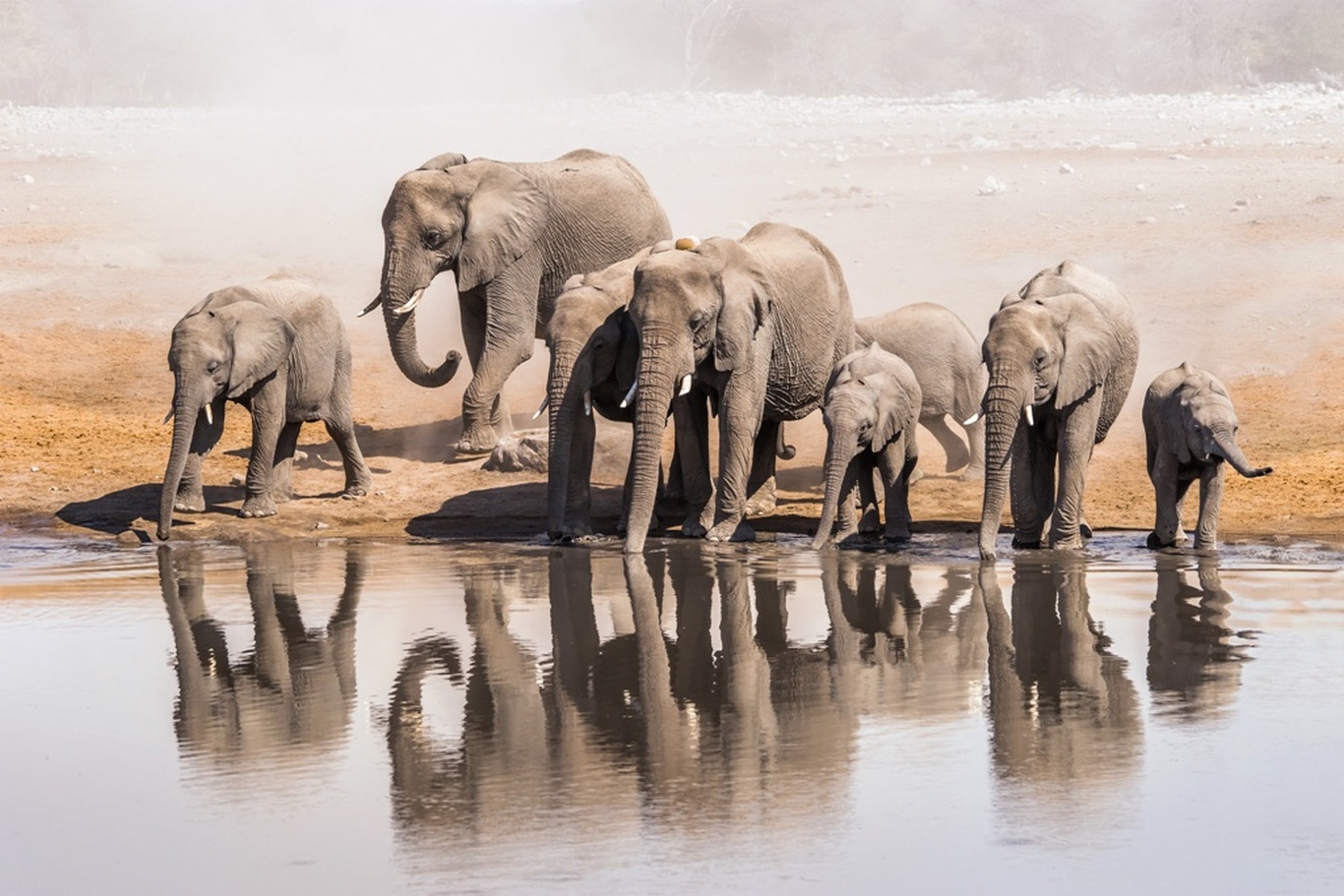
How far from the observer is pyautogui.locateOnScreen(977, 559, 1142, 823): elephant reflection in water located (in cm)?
760

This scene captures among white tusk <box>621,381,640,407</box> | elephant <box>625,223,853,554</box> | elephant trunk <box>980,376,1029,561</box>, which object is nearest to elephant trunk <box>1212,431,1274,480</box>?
elephant trunk <box>980,376,1029,561</box>

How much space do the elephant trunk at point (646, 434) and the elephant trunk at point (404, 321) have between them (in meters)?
3.77

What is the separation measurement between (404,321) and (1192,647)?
333 inches

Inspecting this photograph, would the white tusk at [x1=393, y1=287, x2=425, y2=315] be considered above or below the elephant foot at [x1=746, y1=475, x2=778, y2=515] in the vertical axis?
above

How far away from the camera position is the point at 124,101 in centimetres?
5581

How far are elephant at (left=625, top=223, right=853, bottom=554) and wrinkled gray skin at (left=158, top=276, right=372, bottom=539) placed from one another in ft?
9.61

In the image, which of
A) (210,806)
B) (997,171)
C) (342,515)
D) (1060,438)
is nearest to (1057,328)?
(1060,438)

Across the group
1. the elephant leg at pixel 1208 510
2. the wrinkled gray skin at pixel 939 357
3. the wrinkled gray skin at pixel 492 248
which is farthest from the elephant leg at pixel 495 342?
the elephant leg at pixel 1208 510

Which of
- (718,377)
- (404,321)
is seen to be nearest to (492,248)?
(404,321)

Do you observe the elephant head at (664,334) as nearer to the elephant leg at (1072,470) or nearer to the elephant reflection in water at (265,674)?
the elephant reflection in water at (265,674)

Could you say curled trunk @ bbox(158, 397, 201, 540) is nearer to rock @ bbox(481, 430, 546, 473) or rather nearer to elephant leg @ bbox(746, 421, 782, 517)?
rock @ bbox(481, 430, 546, 473)

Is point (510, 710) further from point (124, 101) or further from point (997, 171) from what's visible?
point (124, 101)

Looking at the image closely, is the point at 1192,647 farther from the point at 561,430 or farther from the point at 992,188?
the point at 992,188

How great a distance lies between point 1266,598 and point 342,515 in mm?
6698
